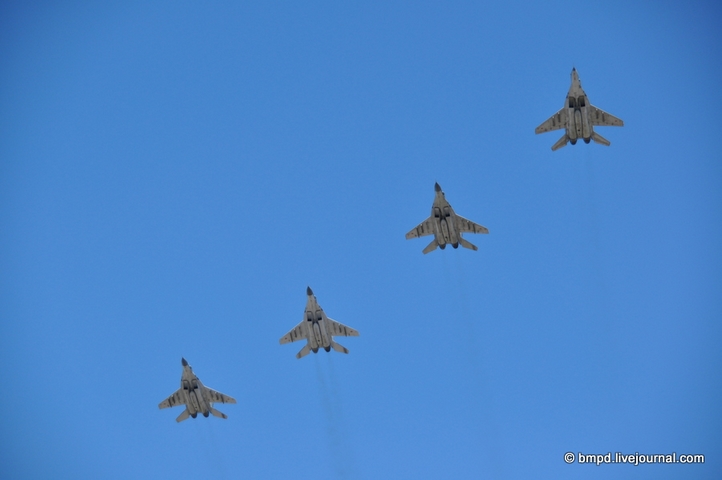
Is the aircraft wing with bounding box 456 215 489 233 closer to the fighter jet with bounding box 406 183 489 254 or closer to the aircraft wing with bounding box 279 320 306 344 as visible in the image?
the fighter jet with bounding box 406 183 489 254

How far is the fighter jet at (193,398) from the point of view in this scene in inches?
3044

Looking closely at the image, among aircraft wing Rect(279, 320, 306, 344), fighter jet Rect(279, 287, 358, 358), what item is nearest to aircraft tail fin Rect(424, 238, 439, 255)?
fighter jet Rect(279, 287, 358, 358)

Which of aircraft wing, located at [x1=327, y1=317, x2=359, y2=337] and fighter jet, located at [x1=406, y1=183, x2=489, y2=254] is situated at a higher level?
fighter jet, located at [x1=406, y1=183, x2=489, y2=254]

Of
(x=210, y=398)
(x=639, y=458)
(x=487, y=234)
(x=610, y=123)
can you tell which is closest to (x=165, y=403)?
(x=210, y=398)

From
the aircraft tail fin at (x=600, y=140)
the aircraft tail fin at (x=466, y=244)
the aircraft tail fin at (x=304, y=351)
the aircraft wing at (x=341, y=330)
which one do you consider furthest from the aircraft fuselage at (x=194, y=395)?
the aircraft tail fin at (x=600, y=140)

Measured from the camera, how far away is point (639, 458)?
76.9 metres

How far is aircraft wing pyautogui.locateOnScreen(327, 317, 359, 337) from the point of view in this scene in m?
79.0

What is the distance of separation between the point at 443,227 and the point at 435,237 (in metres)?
1.62

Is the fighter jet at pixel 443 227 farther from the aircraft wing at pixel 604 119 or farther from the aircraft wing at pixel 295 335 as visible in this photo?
the aircraft wing at pixel 604 119

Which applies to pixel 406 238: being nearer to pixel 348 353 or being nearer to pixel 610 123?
pixel 348 353

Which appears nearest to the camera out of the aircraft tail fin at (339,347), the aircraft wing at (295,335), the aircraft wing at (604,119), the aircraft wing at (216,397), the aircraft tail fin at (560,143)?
the aircraft tail fin at (560,143)

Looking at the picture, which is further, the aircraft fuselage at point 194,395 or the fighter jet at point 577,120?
the aircraft fuselage at point 194,395

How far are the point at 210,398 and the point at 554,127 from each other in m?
42.2

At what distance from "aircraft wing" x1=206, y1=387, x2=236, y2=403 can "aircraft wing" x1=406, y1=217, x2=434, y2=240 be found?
23731 millimetres
